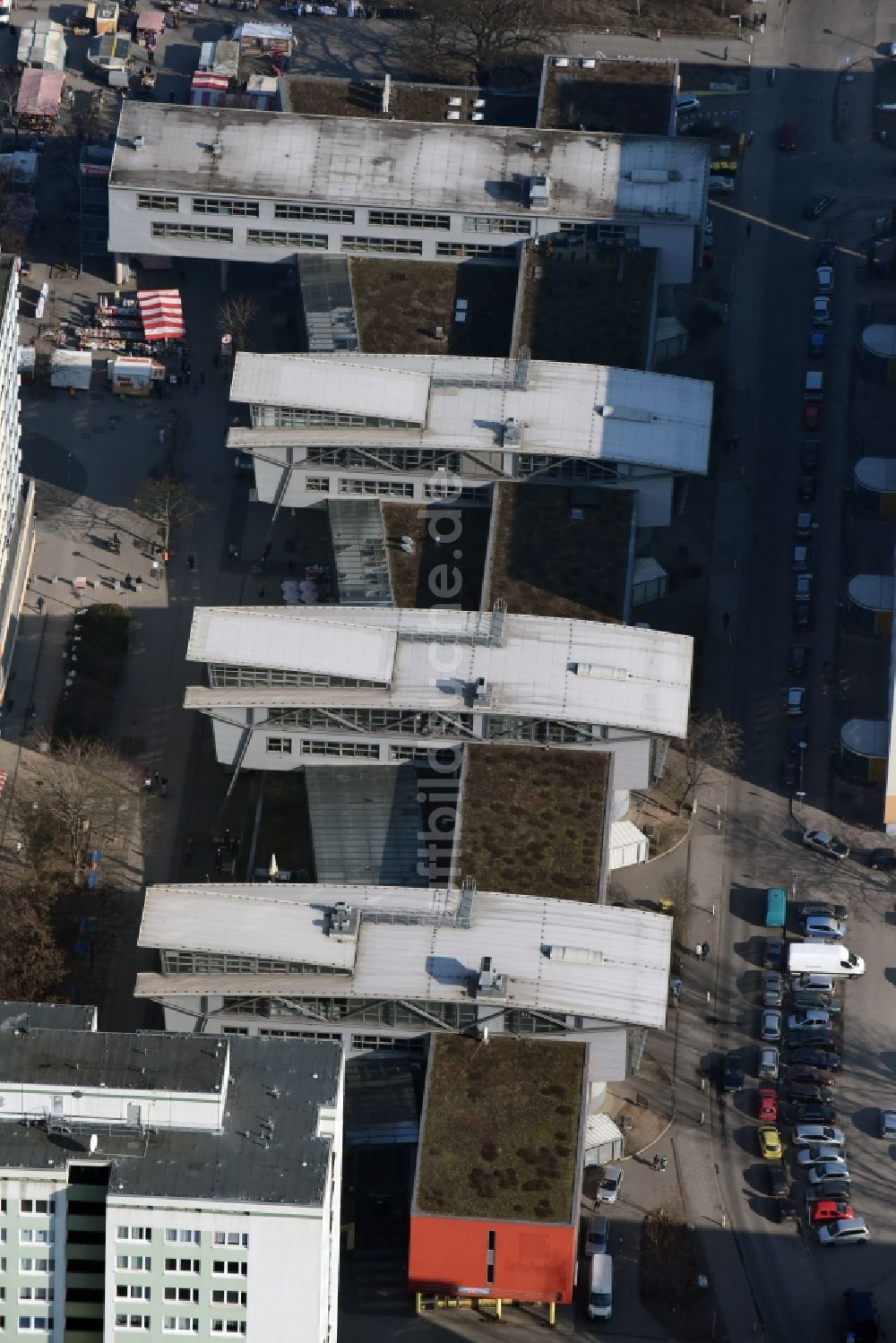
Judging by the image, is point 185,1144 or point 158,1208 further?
point 185,1144

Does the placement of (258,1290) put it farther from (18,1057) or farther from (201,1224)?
(18,1057)

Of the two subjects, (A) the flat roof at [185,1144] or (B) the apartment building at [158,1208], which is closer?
(B) the apartment building at [158,1208]

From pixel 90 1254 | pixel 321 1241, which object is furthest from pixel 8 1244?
pixel 321 1241

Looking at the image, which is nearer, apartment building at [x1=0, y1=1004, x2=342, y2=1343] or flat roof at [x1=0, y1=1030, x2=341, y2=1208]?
apartment building at [x1=0, y1=1004, x2=342, y2=1343]

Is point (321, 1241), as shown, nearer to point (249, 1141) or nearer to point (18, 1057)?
point (249, 1141)

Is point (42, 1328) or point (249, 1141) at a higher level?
point (249, 1141)

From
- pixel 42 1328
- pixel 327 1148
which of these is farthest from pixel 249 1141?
Answer: pixel 42 1328

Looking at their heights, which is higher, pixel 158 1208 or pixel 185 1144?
pixel 185 1144
